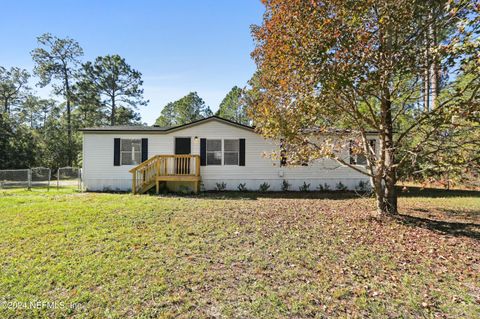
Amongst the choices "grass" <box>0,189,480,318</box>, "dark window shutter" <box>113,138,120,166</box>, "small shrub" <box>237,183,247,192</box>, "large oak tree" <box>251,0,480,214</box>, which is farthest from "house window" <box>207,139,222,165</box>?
"large oak tree" <box>251,0,480,214</box>

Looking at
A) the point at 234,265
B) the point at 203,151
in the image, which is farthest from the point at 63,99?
the point at 234,265

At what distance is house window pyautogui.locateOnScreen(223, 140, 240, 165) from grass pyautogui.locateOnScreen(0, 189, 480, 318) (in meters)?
5.22

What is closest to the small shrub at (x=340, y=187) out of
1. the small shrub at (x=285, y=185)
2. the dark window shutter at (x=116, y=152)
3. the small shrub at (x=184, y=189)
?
the small shrub at (x=285, y=185)

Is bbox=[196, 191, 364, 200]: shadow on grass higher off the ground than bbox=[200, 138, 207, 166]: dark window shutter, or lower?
lower

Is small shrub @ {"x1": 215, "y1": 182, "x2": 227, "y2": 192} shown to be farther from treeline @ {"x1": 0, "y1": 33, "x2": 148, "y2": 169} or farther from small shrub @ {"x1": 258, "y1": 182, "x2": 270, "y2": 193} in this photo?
treeline @ {"x1": 0, "y1": 33, "x2": 148, "y2": 169}

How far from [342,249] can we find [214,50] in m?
11.7

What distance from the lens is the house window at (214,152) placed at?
11.5 metres

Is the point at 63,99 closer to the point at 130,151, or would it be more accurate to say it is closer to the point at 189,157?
the point at 130,151

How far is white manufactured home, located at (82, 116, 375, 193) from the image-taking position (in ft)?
36.2

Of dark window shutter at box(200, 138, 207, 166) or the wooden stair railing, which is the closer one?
the wooden stair railing

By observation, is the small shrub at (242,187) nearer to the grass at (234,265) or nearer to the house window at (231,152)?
the house window at (231,152)

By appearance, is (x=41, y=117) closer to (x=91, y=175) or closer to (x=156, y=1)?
(x=91, y=175)

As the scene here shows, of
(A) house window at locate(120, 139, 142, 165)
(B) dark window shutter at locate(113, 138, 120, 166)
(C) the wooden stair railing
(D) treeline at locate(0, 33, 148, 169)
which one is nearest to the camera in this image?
(C) the wooden stair railing

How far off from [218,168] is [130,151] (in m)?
4.28
